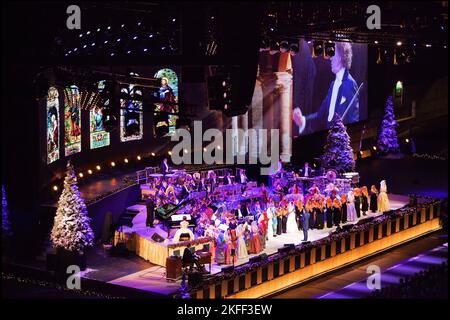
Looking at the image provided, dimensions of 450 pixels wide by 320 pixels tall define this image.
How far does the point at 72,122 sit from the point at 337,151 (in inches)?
332

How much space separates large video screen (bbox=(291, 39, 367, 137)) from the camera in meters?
30.4

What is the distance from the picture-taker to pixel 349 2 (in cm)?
1755

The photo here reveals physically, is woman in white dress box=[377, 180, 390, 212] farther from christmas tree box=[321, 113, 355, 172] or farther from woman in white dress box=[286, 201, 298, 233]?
christmas tree box=[321, 113, 355, 172]

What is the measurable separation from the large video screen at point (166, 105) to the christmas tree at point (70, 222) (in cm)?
236

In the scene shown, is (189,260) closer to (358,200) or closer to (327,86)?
(358,200)

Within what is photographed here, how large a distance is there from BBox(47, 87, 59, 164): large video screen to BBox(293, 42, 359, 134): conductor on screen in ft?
30.5

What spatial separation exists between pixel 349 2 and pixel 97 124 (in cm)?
1127

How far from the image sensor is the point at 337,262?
22.7 meters

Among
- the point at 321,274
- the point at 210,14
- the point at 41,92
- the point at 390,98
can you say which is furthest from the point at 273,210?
the point at 390,98

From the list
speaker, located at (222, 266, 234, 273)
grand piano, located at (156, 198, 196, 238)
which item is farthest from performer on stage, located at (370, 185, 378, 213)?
speaker, located at (222, 266, 234, 273)

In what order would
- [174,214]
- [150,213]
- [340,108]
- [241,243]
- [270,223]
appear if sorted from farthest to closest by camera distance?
[340,108] < [270,223] < [150,213] < [174,214] < [241,243]

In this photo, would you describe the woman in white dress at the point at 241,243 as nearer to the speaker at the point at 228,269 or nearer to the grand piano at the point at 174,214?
the grand piano at the point at 174,214

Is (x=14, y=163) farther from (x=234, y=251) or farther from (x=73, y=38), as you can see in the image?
(x=234, y=251)

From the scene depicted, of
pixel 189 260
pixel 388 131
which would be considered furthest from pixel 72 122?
pixel 388 131
